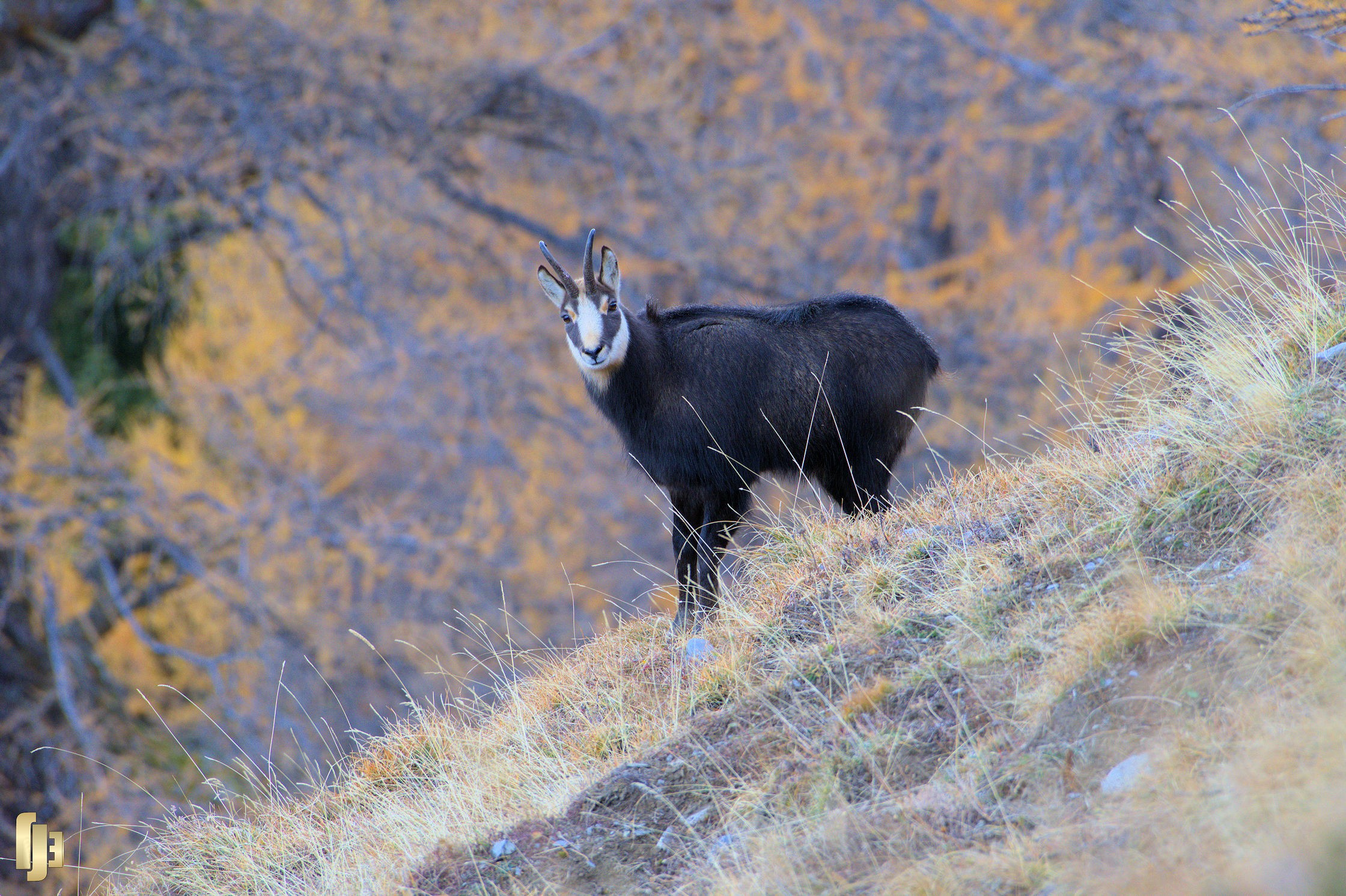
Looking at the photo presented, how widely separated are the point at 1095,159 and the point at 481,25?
9308mm

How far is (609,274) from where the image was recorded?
6.80 m

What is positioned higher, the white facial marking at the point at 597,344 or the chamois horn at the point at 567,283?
the chamois horn at the point at 567,283

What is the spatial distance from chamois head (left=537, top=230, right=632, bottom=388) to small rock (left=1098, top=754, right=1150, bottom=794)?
11.5ft

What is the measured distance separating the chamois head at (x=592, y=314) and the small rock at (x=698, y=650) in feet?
5.14

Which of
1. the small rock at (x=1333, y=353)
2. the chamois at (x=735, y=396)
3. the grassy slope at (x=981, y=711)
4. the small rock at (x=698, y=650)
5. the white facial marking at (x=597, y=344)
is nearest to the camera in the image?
the grassy slope at (x=981, y=711)

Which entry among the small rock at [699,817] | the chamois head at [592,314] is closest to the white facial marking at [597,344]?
the chamois head at [592,314]

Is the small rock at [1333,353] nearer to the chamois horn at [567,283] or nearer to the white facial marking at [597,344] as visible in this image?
the white facial marking at [597,344]

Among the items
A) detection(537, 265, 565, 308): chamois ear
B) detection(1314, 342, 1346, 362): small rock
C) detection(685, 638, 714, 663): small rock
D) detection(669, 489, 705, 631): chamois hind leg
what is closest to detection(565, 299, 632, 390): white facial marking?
detection(537, 265, 565, 308): chamois ear

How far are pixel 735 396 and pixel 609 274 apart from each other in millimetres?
983

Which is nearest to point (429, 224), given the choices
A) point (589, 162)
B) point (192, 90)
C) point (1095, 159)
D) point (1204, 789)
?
point (589, 162)

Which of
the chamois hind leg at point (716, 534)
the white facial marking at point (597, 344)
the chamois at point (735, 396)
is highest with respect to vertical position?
the white facial marking at point (597, 344)

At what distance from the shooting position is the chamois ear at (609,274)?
6.70 metres

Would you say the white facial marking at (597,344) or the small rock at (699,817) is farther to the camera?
the white facial marking at (597,344)

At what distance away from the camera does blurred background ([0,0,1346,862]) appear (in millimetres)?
13992
